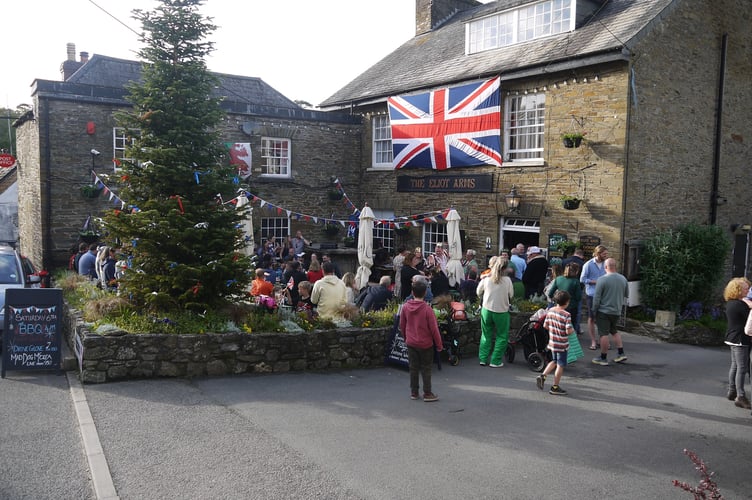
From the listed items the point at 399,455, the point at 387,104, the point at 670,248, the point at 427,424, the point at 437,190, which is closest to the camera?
the point at 399,455

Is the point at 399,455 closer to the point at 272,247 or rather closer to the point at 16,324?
the point at 16,324

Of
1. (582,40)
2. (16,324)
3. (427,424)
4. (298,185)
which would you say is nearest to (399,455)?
(427,424)

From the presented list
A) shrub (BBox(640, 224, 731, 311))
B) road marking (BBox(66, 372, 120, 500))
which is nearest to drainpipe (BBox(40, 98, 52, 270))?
road marking (BBox(66, 372, 120, 500))

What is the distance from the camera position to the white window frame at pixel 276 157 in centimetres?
2127

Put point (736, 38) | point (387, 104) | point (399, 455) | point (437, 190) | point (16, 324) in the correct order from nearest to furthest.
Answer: point (399, 455), point (16, 324), point (736, 38), point (437, 190), point (387, 104)

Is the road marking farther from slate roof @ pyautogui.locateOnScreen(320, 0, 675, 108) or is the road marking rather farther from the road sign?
the road sign

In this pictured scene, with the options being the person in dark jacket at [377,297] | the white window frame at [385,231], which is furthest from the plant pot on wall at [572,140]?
the white window frame at [385,231]

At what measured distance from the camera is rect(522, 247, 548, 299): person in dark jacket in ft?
43.4

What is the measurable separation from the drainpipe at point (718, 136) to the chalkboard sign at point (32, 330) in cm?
1680

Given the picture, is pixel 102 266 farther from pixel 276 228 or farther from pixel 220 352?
pixel 276 228

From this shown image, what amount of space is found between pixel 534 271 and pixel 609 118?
4844 mm

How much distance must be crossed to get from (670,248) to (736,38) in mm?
7177

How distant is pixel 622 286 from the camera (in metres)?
11.1

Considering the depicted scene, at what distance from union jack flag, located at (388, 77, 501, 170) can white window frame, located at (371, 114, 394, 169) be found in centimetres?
111
